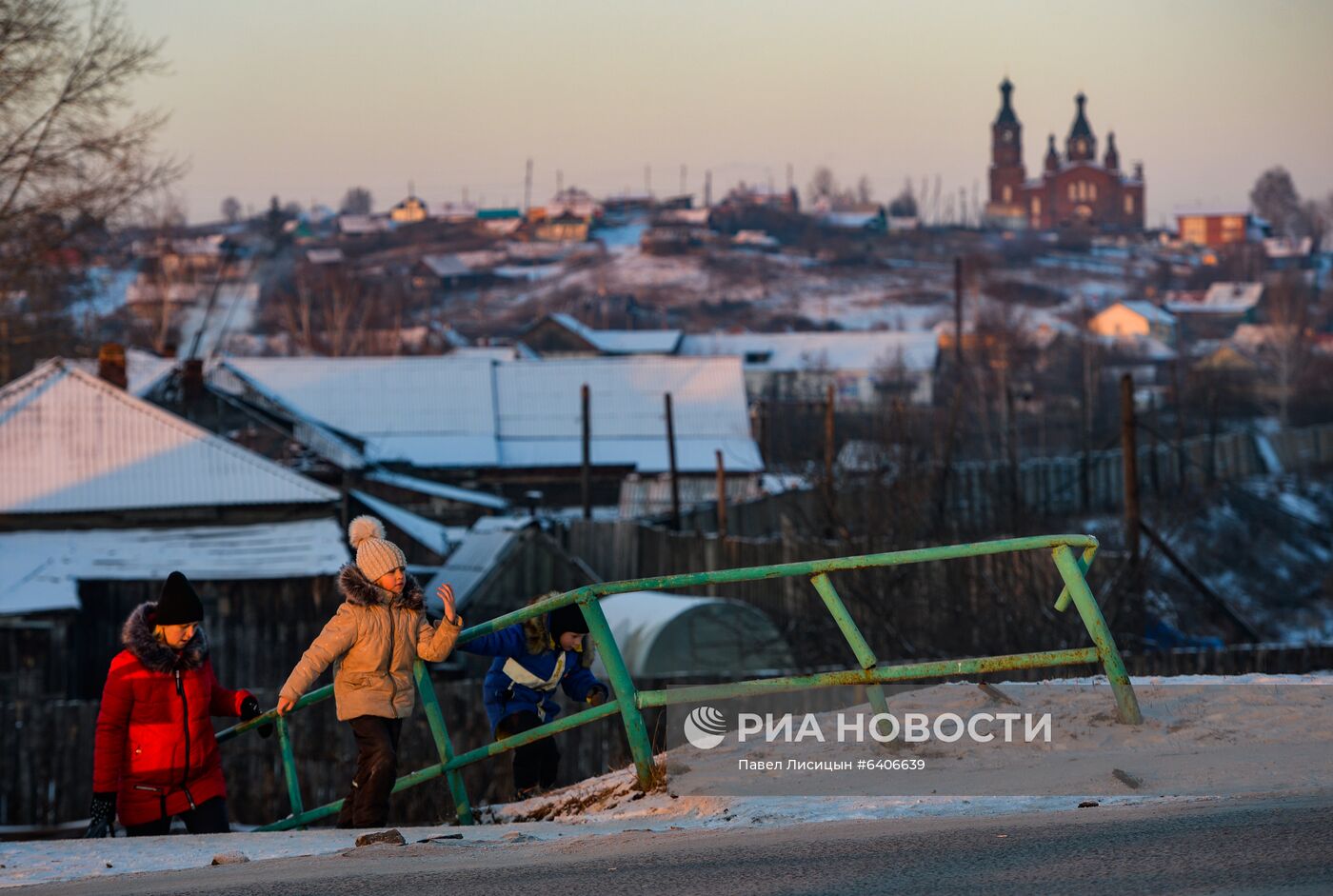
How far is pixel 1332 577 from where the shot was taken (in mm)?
35062

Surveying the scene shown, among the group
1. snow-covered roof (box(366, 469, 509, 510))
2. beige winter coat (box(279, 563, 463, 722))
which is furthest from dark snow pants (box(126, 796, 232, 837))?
snow-covered roof (box(366, 469, 509, 510))

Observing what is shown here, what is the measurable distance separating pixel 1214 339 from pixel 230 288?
88.4 meters

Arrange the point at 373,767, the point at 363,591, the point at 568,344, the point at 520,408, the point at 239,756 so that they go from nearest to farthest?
the point at 363,591, the point at 373,767, the point at 239,756, the point at 520,408, the point at 568,344

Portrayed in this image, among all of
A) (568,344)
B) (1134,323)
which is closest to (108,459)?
(568,344)

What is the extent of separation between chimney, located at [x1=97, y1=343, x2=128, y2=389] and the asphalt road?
24969 mm

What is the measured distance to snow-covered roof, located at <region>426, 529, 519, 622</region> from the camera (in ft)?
85.9

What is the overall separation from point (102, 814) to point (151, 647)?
79 centimetres

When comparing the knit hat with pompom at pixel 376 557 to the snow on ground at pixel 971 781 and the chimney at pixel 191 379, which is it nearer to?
the snow on ground at pixel 971 781

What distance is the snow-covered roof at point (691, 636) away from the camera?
68.0ft

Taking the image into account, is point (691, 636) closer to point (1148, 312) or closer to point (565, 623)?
point (565, 623)

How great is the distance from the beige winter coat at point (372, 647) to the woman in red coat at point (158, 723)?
603mm

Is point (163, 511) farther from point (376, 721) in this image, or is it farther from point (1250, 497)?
point (1250, 497)

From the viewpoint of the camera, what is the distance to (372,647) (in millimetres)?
6832

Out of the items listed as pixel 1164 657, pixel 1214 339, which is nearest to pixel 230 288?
pixel 1214 339
